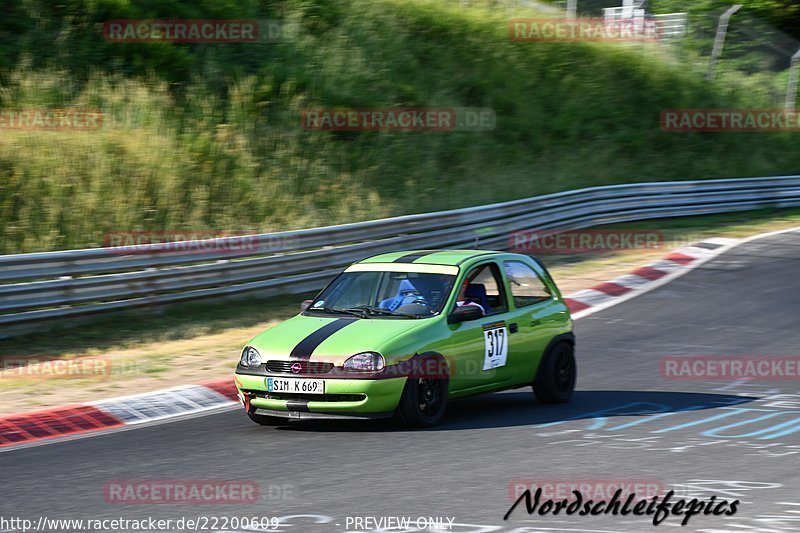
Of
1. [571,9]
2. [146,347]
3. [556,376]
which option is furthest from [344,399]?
[571,9]

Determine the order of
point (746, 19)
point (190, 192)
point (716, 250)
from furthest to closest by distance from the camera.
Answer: point (746, 19) < point (716, 250) < point (190, 192)

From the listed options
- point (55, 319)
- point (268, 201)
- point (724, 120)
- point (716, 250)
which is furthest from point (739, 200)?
point (55, 319)

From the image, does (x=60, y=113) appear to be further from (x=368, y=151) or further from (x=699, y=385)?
(x=699, y=385)

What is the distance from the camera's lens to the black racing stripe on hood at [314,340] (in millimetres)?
8891

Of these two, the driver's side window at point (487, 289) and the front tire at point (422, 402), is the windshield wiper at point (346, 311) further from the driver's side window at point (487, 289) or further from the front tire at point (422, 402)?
the driver's side window at point (487, 289)

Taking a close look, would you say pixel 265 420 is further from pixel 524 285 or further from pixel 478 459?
pixel 524 285

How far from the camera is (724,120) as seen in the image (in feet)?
117

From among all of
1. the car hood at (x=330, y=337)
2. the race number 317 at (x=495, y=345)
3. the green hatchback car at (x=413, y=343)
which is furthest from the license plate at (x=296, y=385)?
the race number 317 at (x=495, y=345)

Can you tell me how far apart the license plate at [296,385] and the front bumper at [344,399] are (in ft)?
0.13

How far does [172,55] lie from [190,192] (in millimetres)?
4807

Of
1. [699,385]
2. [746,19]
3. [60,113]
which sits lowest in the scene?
[699,385]

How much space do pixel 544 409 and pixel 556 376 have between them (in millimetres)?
417

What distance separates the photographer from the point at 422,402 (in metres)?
9.13

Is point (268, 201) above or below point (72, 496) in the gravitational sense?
above
